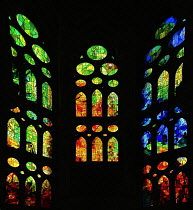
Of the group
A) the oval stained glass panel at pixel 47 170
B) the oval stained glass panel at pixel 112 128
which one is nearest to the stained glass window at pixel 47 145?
the oval stained glass panel at pixel 47 170

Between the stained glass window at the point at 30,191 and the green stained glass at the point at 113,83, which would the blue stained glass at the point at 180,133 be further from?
the stained glass window at the point at 30,191

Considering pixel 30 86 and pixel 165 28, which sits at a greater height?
pixel 165 28

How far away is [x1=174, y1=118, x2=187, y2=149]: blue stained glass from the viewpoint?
1805 centimetres

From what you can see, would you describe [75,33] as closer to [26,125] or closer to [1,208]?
[26,125]

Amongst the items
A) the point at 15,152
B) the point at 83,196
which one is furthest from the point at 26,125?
A: the point at 83,196

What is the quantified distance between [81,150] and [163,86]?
2522mm

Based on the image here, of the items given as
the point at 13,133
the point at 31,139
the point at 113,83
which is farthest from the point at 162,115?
the point at 13,133

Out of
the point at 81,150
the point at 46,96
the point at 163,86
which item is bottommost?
the point at 81,150

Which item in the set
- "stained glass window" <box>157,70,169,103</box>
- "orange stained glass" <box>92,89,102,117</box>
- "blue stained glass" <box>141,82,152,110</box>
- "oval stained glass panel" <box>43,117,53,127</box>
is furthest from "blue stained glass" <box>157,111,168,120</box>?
"oval stained glass panel" <box>43,117,53,127</box>

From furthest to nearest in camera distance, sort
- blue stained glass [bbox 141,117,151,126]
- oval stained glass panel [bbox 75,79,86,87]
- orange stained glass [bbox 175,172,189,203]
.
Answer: oval stained glass panel [bbox 75,79,86,87], blue stained glass [bbox 141,117,151,126], orange stained glass [bbox 175,172,189,203]

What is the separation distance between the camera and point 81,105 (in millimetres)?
19844

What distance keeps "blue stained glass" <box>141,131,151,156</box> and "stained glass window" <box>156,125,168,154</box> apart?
30 centimetres

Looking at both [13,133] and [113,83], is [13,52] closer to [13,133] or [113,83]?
[13,133]

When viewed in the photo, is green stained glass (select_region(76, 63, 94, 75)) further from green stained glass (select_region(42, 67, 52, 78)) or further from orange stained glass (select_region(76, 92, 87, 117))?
green stained glass (select_region(42, 67, 52, 78))
